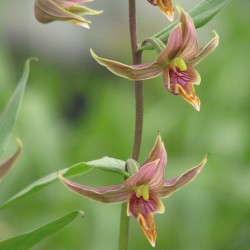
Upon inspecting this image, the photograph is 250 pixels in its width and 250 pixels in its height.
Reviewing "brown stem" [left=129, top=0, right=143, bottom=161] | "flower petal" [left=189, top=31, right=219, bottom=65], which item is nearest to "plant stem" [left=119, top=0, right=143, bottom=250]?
"brown stem" [left=129, top=0, right=143, bottom=161]

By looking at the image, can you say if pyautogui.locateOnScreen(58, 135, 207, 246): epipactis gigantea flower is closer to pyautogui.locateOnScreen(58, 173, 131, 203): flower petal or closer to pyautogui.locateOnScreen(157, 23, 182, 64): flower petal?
pyautogui.locateOnScreen(58, 173, 131, 203): flower petal

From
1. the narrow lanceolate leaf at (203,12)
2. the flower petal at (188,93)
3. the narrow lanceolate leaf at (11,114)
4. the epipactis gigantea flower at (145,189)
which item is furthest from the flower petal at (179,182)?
the narrow lanceolate leaf at (11,114)

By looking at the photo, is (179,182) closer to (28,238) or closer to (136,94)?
(136,94)

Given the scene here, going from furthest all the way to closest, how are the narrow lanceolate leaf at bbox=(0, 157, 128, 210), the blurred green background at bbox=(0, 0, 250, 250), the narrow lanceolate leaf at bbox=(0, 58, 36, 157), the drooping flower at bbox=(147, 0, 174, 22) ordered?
the blurred green background at bbox=(0, 0, 250, 250), the narrow lanceolate leaf at bbox=(0, 58, 36, 157), the narrow lanceolate leaf at bbox=(0, 157, 128, 210), the drooping flower at bbox=(147, 0, 174, 22)

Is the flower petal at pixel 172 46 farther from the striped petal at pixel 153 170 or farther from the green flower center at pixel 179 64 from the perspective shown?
the striped petal at pixel 153 170

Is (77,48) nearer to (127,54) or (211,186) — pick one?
(127,54)

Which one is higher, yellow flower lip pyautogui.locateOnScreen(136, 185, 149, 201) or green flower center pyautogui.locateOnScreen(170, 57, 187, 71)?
green flower center pyautogui.locateOnScreen(170, 57, 187, 71)

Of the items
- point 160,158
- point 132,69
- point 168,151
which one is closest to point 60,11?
point 132,69

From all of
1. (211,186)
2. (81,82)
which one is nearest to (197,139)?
(211,186)
